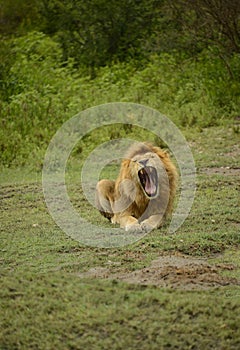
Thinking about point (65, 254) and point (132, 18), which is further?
point (132, 18)

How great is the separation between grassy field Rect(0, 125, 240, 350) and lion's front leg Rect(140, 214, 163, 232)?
0.09m

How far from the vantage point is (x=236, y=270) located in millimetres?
5734

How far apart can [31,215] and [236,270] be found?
3.00 metres

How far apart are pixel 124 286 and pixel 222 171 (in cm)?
509

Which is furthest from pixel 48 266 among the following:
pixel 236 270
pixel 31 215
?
pixel 31 215

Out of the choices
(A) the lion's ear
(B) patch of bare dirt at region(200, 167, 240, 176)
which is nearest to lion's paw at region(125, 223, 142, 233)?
(A) the lion's ear

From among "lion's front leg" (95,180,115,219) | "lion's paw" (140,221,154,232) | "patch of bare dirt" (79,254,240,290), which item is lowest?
"patch of bare dirt" (79,254,240,290)

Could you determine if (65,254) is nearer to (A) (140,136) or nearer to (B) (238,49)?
(A) (140,136)

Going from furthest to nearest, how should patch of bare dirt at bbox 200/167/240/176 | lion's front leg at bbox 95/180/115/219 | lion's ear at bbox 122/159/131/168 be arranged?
1. patch of bare dirt at bbox 200/167/240/176
2. lion's front leg at bbox 95/180/115/219
3. lion's ear at bbox 122/159/131/168

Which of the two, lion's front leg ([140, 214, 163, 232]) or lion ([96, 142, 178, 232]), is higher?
lion ([96, 142, 178, 232])

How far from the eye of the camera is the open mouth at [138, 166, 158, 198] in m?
7.07

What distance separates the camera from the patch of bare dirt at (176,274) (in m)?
Result: 5.34

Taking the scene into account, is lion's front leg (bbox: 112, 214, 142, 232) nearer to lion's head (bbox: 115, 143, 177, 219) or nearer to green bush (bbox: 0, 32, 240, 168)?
lion's head (bbox: 115, 143, 177, 219)

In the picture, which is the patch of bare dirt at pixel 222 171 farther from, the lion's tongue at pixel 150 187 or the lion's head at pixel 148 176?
the lion's tongue at pixel 150 187
